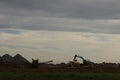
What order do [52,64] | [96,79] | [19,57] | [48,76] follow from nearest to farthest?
1. [96,79]
2. [48,76]
3. [52,64]
4. [19,57]

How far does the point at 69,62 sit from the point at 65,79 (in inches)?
1050

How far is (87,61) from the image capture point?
65688mm

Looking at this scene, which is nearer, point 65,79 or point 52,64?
point 65,79

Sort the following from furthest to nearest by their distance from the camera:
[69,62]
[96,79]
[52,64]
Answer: [52,64]
[69,62]
[96,79]

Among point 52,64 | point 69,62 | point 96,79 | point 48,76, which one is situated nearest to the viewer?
point 96,79

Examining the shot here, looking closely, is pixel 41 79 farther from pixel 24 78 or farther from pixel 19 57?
pixel 19 57

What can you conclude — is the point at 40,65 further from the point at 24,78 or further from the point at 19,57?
the point at 24,78

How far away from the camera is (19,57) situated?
76500 mm

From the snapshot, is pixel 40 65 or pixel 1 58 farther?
pixel 1 58

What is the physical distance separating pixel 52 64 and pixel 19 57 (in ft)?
26.5

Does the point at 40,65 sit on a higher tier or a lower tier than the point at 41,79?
higher

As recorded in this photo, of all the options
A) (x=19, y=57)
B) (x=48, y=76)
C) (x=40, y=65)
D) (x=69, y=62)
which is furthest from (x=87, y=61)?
(x=48, y=76)

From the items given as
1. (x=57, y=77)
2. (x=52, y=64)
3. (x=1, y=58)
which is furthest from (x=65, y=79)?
(x=1, y=58)

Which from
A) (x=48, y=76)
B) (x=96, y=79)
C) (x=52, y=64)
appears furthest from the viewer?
(x=52, y=64)
